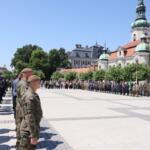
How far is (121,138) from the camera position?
32.1 ft

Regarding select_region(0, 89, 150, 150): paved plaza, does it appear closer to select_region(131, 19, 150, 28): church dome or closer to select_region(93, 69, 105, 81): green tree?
select_region(93, 69, 105, 81): green tree

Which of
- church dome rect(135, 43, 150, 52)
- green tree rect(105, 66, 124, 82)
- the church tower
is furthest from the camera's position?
the church tower

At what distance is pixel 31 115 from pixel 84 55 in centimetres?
14247

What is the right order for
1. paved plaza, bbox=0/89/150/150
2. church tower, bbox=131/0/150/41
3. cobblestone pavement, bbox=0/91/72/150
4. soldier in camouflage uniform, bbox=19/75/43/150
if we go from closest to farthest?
1. soldier in camouflage uniform, bbox=19/75/43/150
2. cobblestone pavement, bbox=0/91/72/150
3. paved plaza, bbox=0/89/150/150
4. church tower, bbox=131/0/150/41

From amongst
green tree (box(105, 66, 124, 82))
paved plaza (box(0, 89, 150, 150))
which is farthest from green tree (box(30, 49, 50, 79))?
paved plaza (box(0, 89, 150, 150))

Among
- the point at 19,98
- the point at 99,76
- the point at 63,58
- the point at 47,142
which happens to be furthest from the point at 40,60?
the point at 19,98

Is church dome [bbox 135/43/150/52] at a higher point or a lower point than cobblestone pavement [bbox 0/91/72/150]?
higher

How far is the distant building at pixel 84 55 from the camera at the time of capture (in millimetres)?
145250

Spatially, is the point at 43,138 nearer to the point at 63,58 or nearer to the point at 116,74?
the point at 116,74

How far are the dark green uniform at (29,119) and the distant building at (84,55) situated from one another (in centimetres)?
13873

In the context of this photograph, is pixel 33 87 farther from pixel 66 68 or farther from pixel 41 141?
pixel 66 68

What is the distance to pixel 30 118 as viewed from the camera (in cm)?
518

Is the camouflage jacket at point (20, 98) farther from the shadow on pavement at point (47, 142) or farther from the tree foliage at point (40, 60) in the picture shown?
the tree foliage at point (40, 60)

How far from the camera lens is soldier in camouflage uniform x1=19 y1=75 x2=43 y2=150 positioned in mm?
5137
